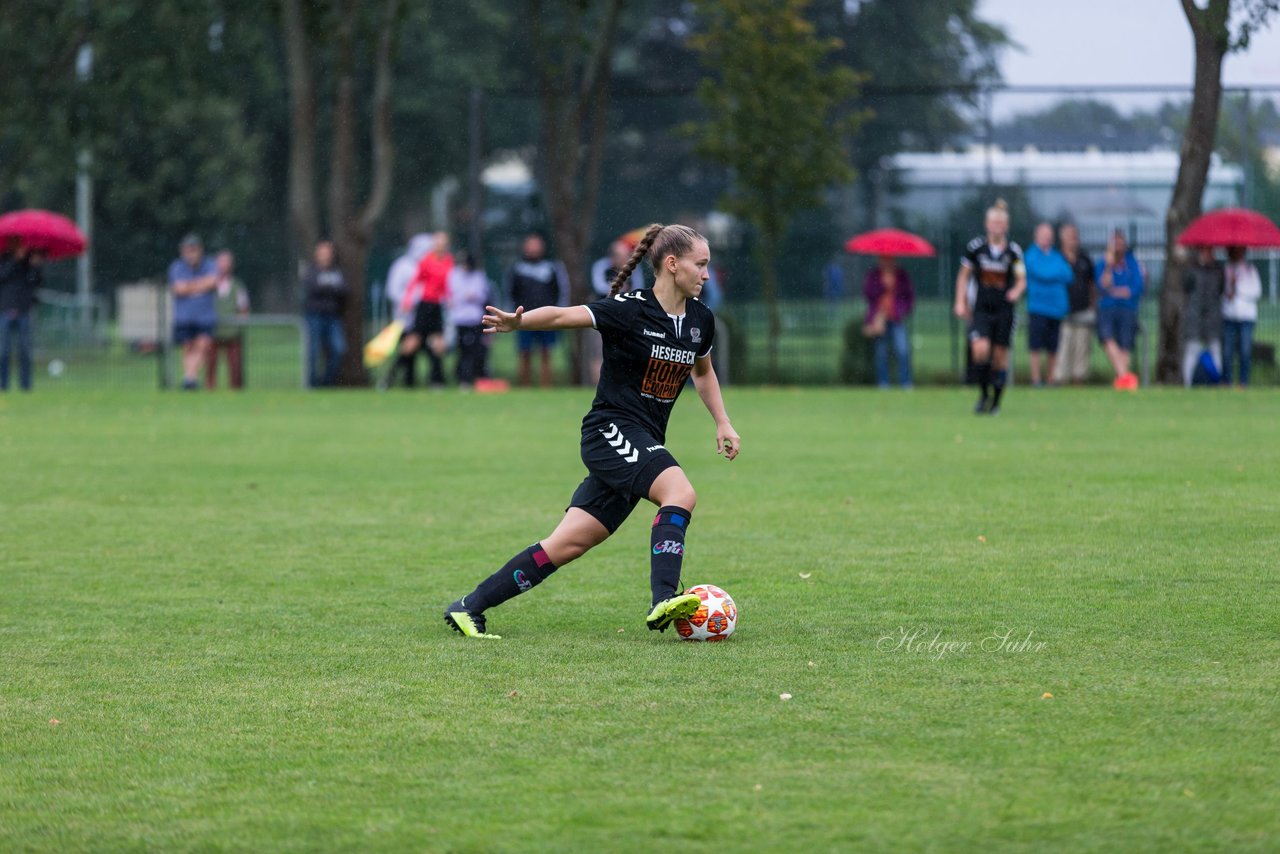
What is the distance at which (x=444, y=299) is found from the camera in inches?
929

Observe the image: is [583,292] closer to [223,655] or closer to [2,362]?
[2,362]

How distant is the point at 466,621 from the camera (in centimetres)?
698

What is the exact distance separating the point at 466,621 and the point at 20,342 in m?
18.5

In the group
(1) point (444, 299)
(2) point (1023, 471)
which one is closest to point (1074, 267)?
(1) point (444, 299)

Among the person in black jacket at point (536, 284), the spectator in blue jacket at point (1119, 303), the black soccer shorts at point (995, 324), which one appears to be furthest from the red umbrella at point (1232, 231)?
the person in black jacket at point (536, 284)

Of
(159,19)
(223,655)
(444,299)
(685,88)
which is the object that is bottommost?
(223,655)

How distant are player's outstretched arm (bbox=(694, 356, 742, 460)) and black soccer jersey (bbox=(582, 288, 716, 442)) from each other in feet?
0.28

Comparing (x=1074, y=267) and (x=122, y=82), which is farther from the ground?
(x=122, y=82)

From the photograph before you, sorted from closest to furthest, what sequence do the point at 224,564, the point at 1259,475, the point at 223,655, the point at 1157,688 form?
the point at 1157,688, the point at 223,655, the point at 224,564, the point at 1259,475

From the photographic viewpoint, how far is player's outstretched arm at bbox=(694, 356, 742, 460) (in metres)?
7.06

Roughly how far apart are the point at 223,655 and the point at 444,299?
17168mm

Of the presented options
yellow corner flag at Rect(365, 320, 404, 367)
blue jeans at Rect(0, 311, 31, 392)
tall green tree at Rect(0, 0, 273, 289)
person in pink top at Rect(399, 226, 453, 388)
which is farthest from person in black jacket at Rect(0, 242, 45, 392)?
yellow corner flag at Rect(365, 320, 404, 367)

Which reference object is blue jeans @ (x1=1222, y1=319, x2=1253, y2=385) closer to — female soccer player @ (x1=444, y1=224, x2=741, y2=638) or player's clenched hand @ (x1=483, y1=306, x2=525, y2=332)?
female soccer player @ (x1=444, y1=224, x2=741, y2=638)

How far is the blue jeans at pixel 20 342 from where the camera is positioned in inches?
919
